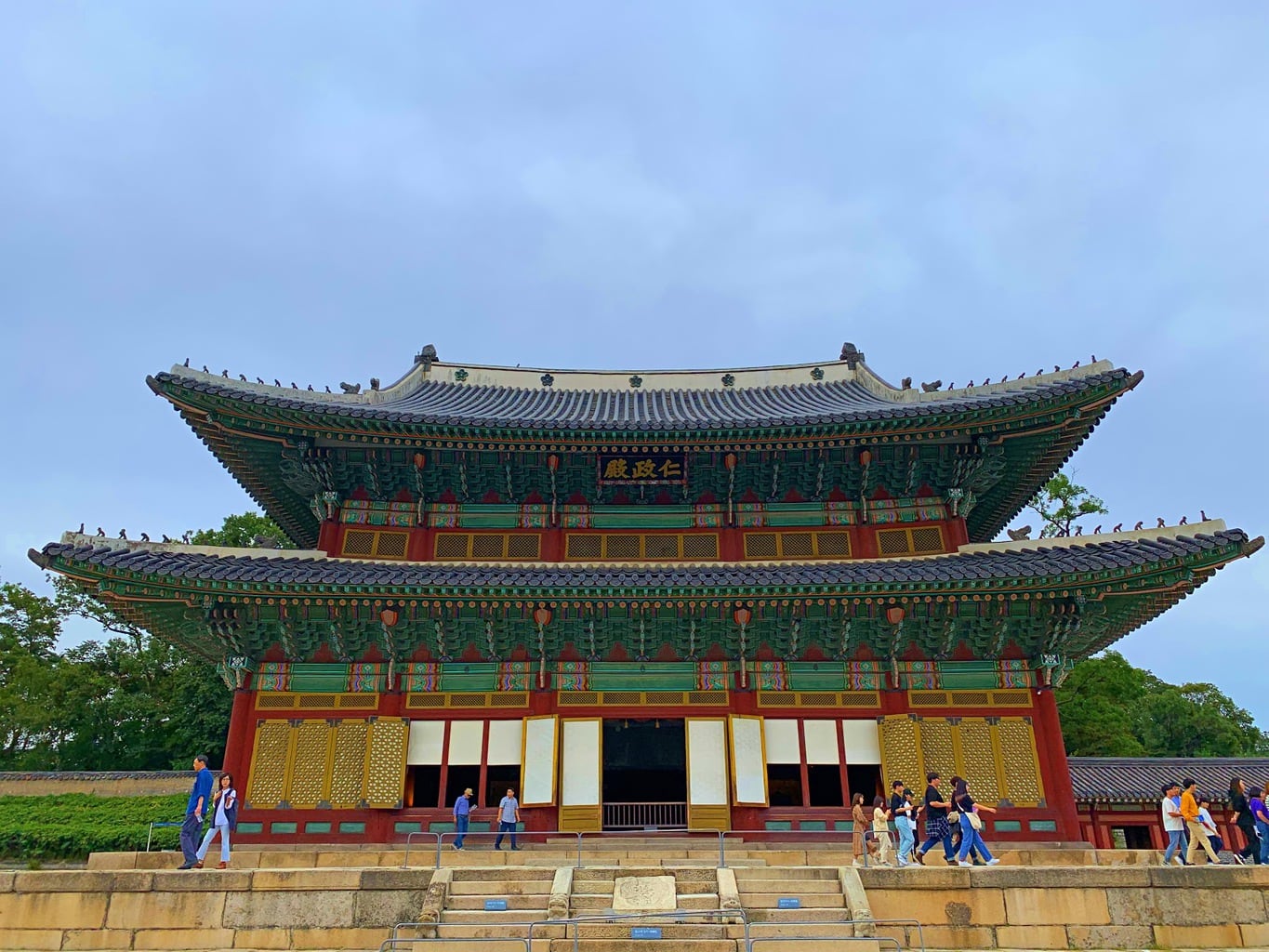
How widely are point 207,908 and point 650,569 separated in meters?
9.60

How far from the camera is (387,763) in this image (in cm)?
1655

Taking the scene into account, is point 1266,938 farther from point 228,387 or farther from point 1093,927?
point 228,387

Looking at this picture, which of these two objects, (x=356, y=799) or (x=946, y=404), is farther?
(x=946, y=404)

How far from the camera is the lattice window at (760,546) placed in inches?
749

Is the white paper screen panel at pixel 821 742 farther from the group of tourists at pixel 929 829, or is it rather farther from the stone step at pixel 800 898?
the stone step at pixel 800 898

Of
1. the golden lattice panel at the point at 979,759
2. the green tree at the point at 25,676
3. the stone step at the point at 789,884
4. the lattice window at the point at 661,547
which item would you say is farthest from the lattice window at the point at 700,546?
the green tree at the point at 25,676

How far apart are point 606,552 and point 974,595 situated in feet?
25.2

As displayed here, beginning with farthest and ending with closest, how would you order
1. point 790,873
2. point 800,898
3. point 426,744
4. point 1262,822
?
point 426,744
point 1262,822
point 790,873
point 800,898

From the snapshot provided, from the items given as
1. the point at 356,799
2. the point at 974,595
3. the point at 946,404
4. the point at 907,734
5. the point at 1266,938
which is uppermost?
the point at 946,404

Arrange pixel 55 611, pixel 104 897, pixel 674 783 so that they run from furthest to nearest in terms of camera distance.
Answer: pixel 55 611 → pixel 674 783 → pixel 104 897

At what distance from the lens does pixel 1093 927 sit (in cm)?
1106

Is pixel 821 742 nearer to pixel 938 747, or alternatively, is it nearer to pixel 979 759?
pixel 938 747

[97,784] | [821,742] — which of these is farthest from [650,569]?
[97,784]

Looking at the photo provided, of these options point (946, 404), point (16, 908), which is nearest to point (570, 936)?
point (16, 908)
